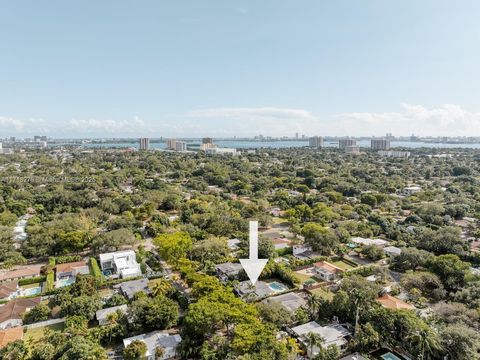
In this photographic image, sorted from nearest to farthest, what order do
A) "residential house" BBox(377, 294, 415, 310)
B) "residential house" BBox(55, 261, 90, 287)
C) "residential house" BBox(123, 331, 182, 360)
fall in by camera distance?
"residential house" BBox(123, 331, 182, 360)
"residential house" BBox(377, 294, 415, 310)
"residential house" BBox(55, 261, 90, 287)

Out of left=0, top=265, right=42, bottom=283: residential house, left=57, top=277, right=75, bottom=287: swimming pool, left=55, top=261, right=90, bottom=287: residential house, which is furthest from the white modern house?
left=0, top=265, right=42, bottom=283: residential house

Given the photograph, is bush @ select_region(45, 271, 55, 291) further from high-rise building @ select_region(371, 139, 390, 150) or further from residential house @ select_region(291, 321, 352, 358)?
high-rise building @ select_region(371, 139, 390, 150)

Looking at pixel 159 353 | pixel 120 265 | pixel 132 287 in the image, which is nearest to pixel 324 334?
pixel 159 353

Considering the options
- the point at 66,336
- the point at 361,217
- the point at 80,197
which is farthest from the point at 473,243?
the point at 80,197

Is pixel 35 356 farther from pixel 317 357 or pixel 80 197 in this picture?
pixel 80 197

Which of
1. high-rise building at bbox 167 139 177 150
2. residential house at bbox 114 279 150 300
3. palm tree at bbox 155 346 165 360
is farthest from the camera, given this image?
high-rise building at bbox 167 139 177 150

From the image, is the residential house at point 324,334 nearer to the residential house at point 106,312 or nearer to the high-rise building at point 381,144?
the residential house at point 106,312

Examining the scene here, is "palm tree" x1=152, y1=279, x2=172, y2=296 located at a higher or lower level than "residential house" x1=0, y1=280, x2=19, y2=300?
higher

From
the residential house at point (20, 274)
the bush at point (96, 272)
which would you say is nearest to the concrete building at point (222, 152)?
the bush at point (96, 272)
